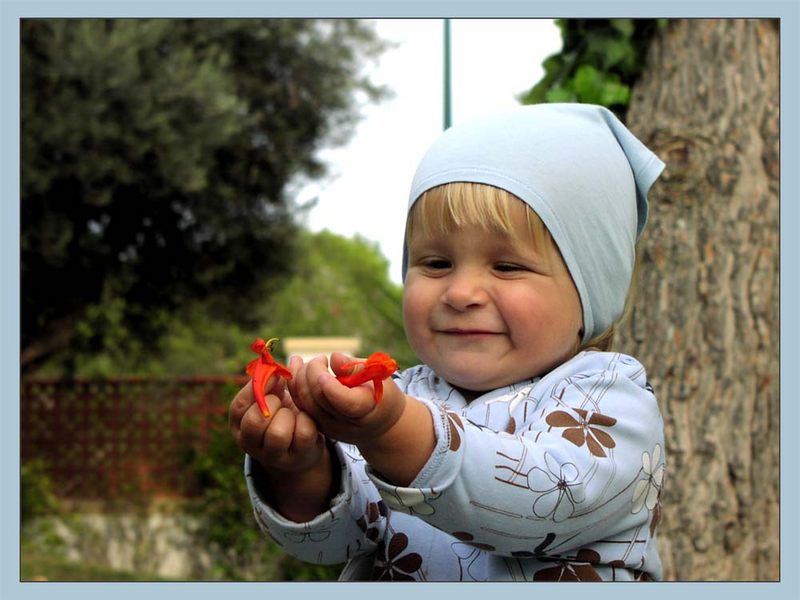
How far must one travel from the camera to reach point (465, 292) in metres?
1.49

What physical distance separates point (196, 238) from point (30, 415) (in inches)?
96.0

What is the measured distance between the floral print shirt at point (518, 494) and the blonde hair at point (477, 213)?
0.22 meters

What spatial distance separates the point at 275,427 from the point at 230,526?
6364 mm

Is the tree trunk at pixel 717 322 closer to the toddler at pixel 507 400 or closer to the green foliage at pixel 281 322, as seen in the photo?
the toddler at pixel 507 400

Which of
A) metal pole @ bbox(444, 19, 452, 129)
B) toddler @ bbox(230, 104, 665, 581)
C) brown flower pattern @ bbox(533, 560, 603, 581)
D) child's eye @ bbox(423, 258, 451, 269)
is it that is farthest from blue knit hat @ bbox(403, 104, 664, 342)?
metal pole @ bbox(444, 19, 452, 129)

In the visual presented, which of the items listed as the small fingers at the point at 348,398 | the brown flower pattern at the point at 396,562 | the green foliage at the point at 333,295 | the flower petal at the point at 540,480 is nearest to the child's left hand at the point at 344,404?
the small fingers at the point at 348,398

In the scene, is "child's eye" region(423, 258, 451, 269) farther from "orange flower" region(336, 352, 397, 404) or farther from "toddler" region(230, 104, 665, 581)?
"orange flower" region(336, 352, 397, 404)

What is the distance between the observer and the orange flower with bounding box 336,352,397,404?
1.13 metres

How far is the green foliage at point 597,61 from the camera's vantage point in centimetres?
358

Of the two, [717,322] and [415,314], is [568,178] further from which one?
[717,322]

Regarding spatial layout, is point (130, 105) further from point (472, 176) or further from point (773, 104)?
point (472, 176)

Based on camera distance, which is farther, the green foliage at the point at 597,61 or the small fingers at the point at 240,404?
the green foliage at the point at 597,61

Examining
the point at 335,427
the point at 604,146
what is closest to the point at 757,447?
the point at 604,146

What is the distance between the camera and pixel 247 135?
943 cm
